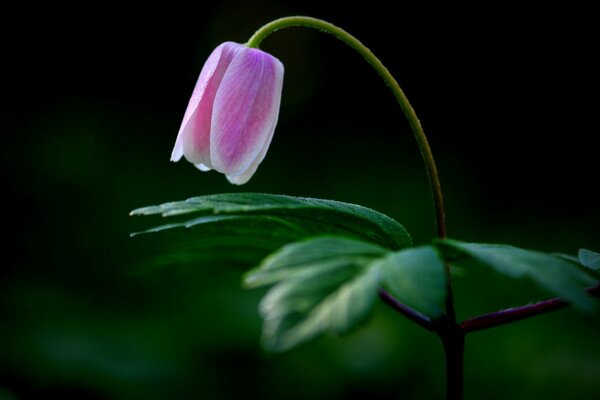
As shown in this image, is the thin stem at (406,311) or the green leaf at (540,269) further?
the thin stem at (406,311)

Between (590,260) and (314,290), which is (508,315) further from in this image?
(314,290)

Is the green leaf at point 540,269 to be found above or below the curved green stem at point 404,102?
below

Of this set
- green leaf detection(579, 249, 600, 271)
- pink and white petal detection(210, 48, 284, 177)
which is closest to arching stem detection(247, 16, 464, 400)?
pink and white petal detection(210, 48, 284, 177)

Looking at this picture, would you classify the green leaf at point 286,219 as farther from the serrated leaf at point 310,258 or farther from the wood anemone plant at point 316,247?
the serrated leaf at point 310,258

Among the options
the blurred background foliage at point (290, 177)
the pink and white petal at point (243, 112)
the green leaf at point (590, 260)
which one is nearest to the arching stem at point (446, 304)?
the pink and white petal at point (243, 112)

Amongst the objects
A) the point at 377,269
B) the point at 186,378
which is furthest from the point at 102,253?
the point at 377,269

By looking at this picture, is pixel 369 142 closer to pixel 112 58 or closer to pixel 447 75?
pixel 447 75

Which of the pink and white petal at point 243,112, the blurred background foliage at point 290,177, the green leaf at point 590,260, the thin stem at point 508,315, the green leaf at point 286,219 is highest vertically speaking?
the pink and white petal at point 243,112
